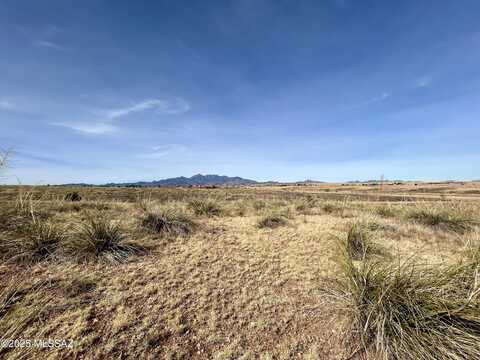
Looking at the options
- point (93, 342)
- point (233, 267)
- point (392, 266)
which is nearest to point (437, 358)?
point (392, 266)

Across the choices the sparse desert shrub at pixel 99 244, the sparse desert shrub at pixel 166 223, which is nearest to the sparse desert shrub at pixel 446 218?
the sparse desert shrub at pixel 166 223

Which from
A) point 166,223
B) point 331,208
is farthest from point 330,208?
point 166,223

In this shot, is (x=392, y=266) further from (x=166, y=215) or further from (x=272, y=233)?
(x=166, y=215)

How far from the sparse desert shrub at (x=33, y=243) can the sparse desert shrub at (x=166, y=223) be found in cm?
216

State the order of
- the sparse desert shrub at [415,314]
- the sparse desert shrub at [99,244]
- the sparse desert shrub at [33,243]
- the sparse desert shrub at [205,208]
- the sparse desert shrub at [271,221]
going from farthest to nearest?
the sparse desert shrub at [205,208] < the sparse desert shrub at [271,221] < the sparse desert shrub at [99,244] < the sparse desert shrub at [33,243] < the sparse desert shrub at [415,314]

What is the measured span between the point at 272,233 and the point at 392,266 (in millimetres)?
3821

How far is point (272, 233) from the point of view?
21.5 feet

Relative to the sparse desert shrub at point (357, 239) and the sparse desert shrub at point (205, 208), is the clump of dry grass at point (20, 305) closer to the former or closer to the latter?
the sparse desert shrub at point (357, 239)

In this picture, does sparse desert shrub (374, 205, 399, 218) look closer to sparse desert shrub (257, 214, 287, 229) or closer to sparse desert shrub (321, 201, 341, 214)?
sparse desert shrub (321, 201, 341, 214)

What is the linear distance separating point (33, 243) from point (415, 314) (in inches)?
235

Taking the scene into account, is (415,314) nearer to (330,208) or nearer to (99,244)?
(99,244)

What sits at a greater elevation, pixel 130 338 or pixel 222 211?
pixel 222 211

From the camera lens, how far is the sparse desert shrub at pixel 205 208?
8.98m

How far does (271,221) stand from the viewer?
7805 millimetres
